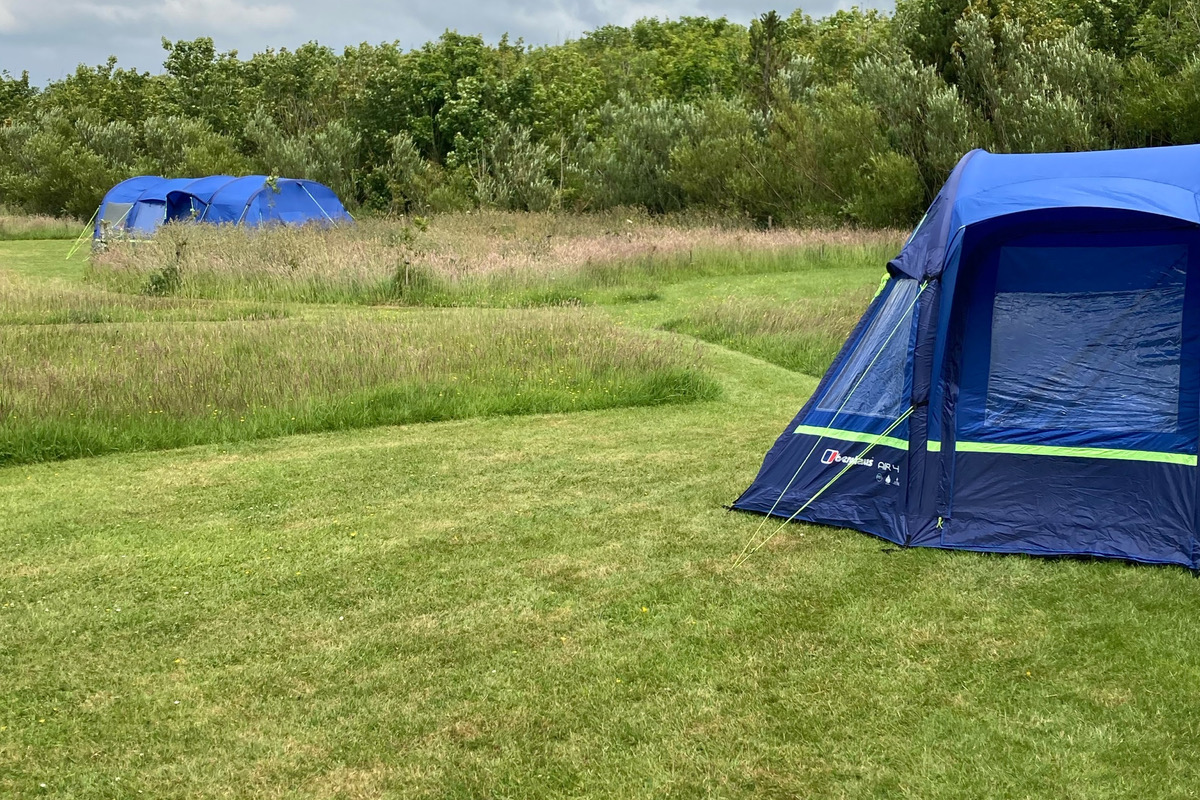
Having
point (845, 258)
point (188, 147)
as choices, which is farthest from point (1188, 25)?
point (188, 147)

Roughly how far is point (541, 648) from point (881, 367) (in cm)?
246

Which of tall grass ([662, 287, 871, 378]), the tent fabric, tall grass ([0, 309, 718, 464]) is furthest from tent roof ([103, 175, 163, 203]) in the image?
tall grass ([662, 287, 871, 378])

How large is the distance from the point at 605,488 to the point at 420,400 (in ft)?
9.03

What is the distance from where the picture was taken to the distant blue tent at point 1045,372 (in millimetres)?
5105

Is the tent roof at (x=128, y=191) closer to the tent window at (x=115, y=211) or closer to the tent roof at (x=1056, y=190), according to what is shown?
the tent window at (x=115, y=211)

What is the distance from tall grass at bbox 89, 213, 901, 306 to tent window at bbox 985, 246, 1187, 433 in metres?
10.0

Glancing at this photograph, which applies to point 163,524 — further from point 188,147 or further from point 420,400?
point 188,147

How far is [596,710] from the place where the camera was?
3.81m

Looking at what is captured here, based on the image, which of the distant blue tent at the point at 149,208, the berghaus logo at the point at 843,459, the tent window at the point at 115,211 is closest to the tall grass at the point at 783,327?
the berghaus logo at the point at 843,459

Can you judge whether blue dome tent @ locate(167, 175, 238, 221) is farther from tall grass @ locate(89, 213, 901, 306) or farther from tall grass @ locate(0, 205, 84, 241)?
tall grass @ locate(0, 205, 84, 241)

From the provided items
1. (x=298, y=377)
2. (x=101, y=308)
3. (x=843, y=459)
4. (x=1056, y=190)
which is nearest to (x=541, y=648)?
(x=843, y=459)

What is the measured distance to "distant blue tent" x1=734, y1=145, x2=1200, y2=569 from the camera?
5.11 metres

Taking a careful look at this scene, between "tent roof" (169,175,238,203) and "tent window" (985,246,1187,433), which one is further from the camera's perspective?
"tent roof" (169,175,238,203)

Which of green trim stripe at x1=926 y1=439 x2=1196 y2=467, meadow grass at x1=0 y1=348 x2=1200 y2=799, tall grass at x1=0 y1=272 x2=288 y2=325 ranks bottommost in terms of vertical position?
meadow grass at x1=0 y1=348 x2=1200 y2=799
